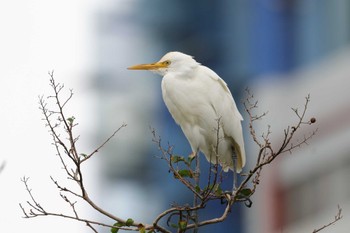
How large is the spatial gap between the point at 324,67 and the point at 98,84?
21.2ft

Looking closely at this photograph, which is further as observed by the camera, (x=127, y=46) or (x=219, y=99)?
(x=127, y=46)

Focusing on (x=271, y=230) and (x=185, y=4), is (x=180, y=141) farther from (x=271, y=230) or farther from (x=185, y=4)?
(x=271, y=230)

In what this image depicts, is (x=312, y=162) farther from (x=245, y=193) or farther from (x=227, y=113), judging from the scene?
(x=245, y=193)

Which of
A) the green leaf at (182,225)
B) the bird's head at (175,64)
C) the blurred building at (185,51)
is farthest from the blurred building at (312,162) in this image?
the green leaf at (182,225)

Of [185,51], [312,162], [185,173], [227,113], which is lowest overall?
[185,173]

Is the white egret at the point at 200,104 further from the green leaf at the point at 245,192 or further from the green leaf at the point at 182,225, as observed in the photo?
the green leaf at the point at 182,225

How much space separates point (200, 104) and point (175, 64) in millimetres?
307

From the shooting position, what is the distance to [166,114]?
3061 cm

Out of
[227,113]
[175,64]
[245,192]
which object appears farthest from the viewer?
[227,113]

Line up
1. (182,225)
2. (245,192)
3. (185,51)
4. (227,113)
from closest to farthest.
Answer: (182,225), (245,192), (227,113), (185,51)

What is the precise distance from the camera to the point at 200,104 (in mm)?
9078

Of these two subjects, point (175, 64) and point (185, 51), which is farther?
point (185, 51)

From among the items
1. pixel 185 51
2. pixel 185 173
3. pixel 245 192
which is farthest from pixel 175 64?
pixel 185 51

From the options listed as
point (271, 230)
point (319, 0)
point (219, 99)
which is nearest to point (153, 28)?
point (319, 0)
